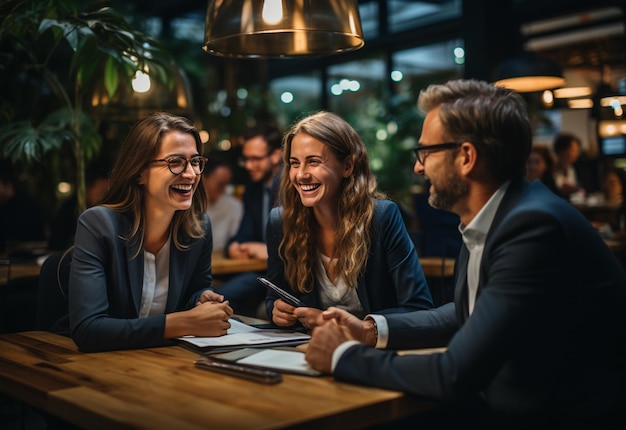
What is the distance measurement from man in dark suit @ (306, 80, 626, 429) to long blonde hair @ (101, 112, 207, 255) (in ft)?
3.24

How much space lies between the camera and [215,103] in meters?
10.6

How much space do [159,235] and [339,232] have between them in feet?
2.23

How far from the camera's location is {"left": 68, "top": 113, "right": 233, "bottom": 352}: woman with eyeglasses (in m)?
2.29

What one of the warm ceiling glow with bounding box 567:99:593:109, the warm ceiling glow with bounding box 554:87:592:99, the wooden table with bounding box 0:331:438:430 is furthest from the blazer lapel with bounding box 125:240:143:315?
the warm ceiling glow with bounding box 554:87:592:99

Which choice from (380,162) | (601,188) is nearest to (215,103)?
(380,162)

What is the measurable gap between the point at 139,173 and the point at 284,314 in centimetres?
75

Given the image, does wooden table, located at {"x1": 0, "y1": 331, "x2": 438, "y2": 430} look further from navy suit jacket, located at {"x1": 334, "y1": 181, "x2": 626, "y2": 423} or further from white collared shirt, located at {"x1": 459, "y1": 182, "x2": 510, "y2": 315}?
white collared shirt, located at {"x1": 459, "y1": 182, "x2": 510, "y2": 315}

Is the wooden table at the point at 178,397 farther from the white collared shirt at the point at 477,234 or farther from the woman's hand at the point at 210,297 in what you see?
the woman's hand at the point at 210,297

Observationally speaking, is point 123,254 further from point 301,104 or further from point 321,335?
point 301,104

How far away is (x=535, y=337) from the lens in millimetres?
1637

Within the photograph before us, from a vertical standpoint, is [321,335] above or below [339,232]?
below

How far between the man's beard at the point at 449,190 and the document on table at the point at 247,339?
638mm

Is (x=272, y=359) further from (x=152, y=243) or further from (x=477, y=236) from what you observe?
(x=152, y=243)

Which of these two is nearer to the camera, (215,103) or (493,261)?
(493,261)
